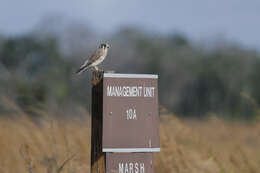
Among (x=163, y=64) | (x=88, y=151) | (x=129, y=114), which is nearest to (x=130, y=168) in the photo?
(x=129, y=114)

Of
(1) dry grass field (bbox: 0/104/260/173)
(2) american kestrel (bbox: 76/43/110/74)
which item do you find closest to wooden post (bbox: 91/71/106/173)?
(1) dry grass field (bbox: 0/104/260/173)

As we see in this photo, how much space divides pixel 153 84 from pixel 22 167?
119 inches

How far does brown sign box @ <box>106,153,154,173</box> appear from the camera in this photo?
11.3 ft

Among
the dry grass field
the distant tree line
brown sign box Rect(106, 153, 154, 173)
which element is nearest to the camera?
brown sign box Rect(106, 153, 154, 173)

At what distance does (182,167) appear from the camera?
15.4ft

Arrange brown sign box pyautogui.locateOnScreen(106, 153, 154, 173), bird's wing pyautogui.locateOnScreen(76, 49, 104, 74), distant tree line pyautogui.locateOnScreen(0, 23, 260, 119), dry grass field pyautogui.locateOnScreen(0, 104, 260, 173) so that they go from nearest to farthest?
brown sign box pyautogui.locateOnScreen(106, 153, 154, 173)
dry grass field pyautogui.locateOnScreen(0, 104, 260, 173)
bird's wing pyautogui.locateOnScreen(76, 49, 104, 74)
distant tree line pyautogui.locateOnScreen(0, 23, 260, 119)

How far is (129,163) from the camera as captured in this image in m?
3.47

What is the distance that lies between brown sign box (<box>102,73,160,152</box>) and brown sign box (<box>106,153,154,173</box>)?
4 centimetres

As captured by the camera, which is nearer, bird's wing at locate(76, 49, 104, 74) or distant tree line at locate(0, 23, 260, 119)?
bird's wing at locate(76, 49, 104, 74)

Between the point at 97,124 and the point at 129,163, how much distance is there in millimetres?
338

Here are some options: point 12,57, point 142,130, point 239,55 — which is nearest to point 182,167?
point 142,130

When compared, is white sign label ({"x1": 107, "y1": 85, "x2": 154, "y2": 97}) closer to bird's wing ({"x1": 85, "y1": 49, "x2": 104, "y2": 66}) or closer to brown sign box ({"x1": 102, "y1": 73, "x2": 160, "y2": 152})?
brown sign box ({"x1": 102, "y1": 73, "x2": 160, "y2": 152})

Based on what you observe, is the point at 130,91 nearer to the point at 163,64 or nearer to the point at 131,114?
the point at 131,114

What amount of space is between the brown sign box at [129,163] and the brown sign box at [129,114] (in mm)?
39
